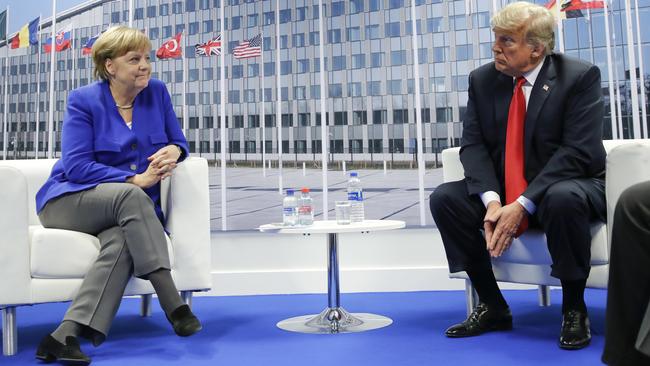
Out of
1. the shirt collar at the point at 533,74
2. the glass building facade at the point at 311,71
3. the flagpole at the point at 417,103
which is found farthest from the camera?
the glass building facade at the point at 311,71

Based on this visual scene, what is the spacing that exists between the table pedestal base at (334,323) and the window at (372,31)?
86.7 inches

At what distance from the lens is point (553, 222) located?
1.88m

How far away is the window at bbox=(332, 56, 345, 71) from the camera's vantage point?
4.02m

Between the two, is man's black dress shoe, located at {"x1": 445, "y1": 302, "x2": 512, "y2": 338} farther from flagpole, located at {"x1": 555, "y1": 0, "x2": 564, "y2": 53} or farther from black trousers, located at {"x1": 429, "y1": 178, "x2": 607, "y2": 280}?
flagpole, located at {"x1": 555, "y1": 0, "x2": 564, "y2": 53}

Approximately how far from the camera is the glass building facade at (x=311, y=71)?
3.88 m

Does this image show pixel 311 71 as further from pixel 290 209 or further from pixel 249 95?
pixel 290 209

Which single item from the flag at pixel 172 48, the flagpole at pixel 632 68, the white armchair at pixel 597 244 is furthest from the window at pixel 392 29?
the white armchair at pixel 597 244

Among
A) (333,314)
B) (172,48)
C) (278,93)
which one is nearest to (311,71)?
(278,93)

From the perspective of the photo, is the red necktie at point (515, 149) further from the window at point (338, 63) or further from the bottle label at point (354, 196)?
the window at point (338, 63)

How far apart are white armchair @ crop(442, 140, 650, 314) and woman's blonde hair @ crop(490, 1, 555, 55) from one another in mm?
447

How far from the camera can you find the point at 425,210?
3580 millimetres

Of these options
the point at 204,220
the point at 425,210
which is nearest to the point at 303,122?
the point at 425,210

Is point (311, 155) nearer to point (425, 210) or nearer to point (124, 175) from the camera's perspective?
point (425, 210)

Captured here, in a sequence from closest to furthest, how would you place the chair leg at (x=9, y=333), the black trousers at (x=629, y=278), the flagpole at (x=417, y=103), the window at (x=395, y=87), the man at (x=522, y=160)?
the black trousers at (x=629, y=278), the man at (x=522, y=160), the chair leg at (x=9, y=333), the flagpole at (x=417, y=103), the window at (x=395, y=87)
